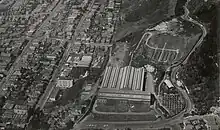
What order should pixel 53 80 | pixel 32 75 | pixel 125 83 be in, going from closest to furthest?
pixel 125 83 → pixel 53 80 → pixel 32 75

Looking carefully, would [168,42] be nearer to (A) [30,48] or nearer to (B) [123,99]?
(B) [123,99]

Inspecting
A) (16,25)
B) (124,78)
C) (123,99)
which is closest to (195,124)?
(123,99)

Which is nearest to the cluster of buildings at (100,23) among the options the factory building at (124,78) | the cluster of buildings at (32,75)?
the cluster of buildings at (32,75)

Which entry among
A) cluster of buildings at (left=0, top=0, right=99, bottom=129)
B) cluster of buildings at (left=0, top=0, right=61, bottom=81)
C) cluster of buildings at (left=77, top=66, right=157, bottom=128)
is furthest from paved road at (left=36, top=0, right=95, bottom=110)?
cluster of buildings at (left=0, top=0, right=61, bottom=81)

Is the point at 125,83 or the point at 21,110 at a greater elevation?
the point at 125,83

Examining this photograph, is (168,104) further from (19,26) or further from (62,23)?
(19,26)

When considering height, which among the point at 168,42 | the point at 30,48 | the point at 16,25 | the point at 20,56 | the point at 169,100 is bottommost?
the point at 20,56

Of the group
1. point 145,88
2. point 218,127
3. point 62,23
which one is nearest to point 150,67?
point 145,88
